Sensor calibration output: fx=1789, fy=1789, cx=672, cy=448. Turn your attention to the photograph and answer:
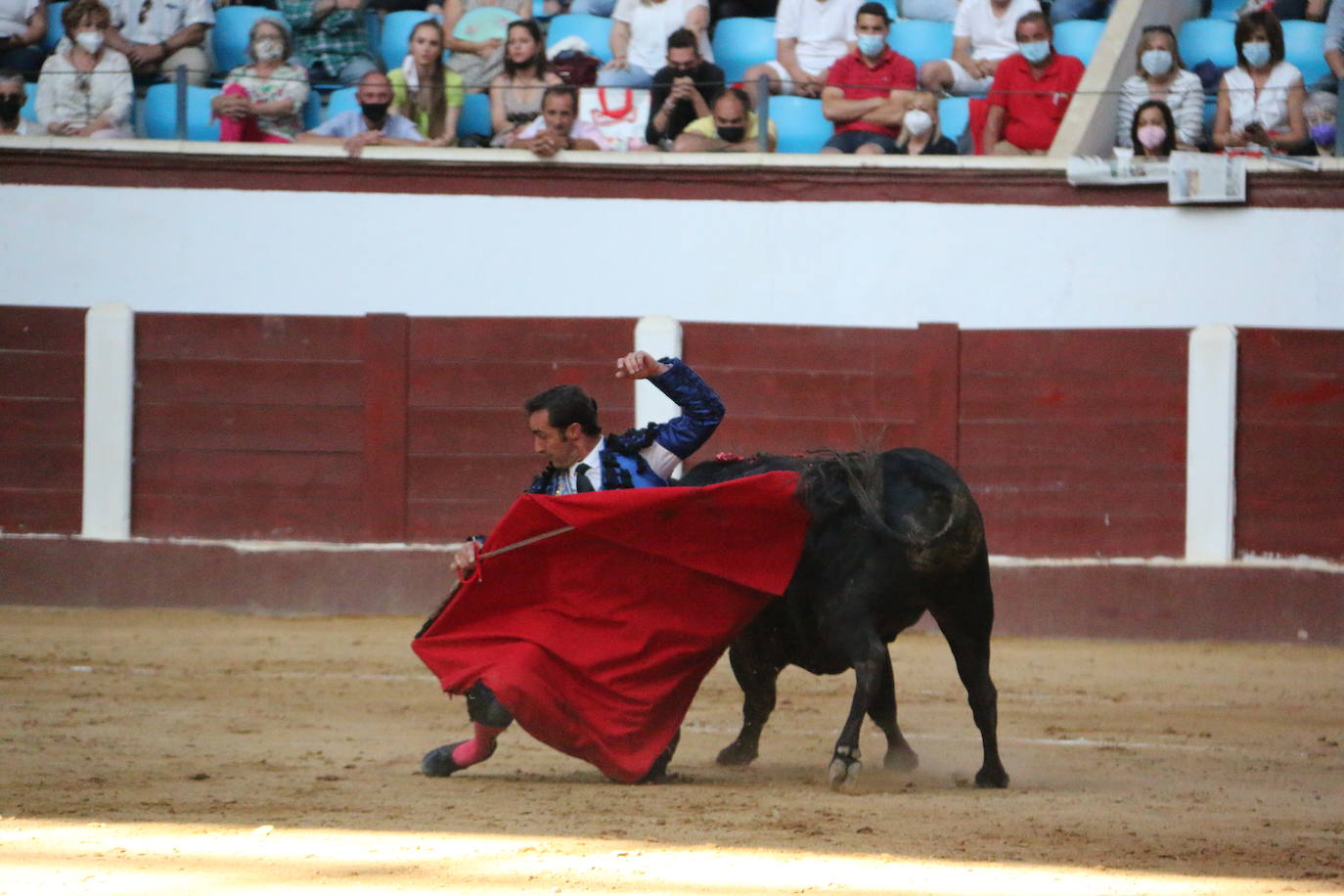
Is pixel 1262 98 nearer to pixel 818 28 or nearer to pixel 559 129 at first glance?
pixel 818 28

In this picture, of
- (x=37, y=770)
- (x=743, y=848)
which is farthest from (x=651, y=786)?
(x=37, y=770)

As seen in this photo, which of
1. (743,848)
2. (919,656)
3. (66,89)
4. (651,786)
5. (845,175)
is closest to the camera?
(743,848)

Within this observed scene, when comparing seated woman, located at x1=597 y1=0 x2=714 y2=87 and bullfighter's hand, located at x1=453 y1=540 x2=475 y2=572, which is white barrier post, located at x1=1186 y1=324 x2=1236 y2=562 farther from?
bullfighter's hand, located at x1=453 y1=540 x2=475 y2=572

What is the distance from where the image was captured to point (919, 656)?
25.0ft

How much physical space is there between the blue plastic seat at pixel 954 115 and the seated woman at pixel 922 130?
25 cm

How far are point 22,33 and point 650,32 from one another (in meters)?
3.26

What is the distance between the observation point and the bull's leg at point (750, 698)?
488cm

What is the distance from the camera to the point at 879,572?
440 cm

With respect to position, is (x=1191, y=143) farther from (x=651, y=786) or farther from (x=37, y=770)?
(x=37, y=770)

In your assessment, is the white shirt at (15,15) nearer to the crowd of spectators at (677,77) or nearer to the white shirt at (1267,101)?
the crowd of spectators at (677,77)

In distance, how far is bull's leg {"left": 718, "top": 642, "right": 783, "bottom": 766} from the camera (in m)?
4.88

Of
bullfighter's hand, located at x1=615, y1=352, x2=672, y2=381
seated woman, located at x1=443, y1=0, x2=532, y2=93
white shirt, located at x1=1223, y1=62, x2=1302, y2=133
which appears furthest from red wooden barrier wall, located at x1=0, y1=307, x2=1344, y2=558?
bullfighter's hand, located at x1=615, y1=352, x2=672, y2=381

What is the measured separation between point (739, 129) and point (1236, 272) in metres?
2.36

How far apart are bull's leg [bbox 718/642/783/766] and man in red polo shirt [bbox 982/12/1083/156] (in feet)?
13.5
